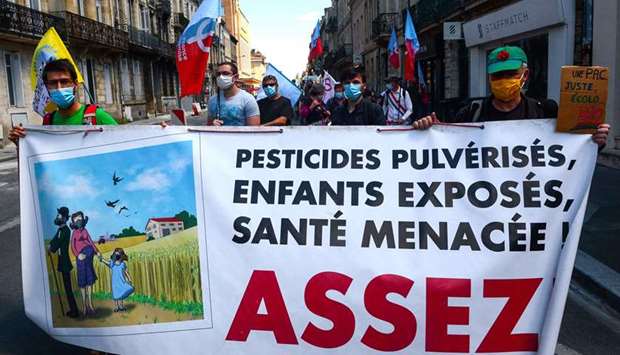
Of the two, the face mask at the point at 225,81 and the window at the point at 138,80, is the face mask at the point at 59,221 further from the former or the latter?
the window at the point at 138,80

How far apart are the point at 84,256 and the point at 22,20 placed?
23.7 meters

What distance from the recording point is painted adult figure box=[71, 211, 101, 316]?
10.6 ft

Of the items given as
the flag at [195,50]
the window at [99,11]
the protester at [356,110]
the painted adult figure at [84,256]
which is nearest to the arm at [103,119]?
the painted adult figure at [84,256]

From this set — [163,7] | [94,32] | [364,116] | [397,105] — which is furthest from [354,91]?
[163,7]

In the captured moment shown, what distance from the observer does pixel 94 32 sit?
3180 centimetres

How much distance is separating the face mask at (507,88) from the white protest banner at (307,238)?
18.1 inches

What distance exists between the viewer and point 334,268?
2934 millimetres

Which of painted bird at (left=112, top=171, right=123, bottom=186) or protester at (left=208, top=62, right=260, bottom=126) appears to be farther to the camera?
protester at (left=208, top=62, right=260, bottom=126)

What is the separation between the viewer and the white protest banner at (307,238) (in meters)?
2.85

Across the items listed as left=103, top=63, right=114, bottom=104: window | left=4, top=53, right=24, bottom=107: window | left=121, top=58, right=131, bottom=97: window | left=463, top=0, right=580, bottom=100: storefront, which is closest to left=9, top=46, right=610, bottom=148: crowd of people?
left=463, top=0, right=580, bottom=100: storefront

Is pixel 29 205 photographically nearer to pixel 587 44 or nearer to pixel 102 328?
pixel 102 328

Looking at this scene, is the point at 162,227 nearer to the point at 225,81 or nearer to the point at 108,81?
the point at 225,81

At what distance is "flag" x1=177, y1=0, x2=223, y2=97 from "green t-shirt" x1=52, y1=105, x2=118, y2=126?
6.14 ft

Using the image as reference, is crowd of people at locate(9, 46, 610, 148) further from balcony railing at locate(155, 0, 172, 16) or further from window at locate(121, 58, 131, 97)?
balcony railing at locate(155, 0, 172, 16)
